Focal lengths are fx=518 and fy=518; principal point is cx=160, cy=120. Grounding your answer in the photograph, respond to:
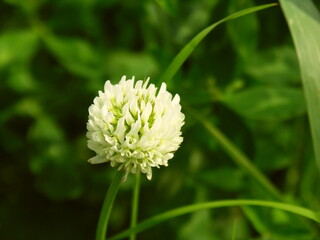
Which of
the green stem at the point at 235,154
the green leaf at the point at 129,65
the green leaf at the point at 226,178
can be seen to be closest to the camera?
the green stem at the point at 235,154

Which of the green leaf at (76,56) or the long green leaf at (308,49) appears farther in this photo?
the green leaf at (76,56)

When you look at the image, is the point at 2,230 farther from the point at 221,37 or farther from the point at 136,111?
the point at 136,111

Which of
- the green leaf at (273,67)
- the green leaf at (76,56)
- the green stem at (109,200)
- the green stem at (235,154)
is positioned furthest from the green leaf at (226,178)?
the green stem at (109,200)

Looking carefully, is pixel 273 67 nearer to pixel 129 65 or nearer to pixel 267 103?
pixel 267 103

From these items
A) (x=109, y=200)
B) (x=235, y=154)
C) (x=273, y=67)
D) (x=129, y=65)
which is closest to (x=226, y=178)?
(x=235, y=154)

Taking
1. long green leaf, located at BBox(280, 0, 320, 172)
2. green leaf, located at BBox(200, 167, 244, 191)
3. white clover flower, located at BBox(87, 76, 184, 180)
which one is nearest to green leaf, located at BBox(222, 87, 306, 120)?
green leaf, located at BBox(200, 167, 244, 191)

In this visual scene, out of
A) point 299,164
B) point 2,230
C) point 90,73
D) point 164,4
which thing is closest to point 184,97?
point 164,4

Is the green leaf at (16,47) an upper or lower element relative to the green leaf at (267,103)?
upper

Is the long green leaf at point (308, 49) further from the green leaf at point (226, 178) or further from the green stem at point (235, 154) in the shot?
the green leaf at point (226, 178)
